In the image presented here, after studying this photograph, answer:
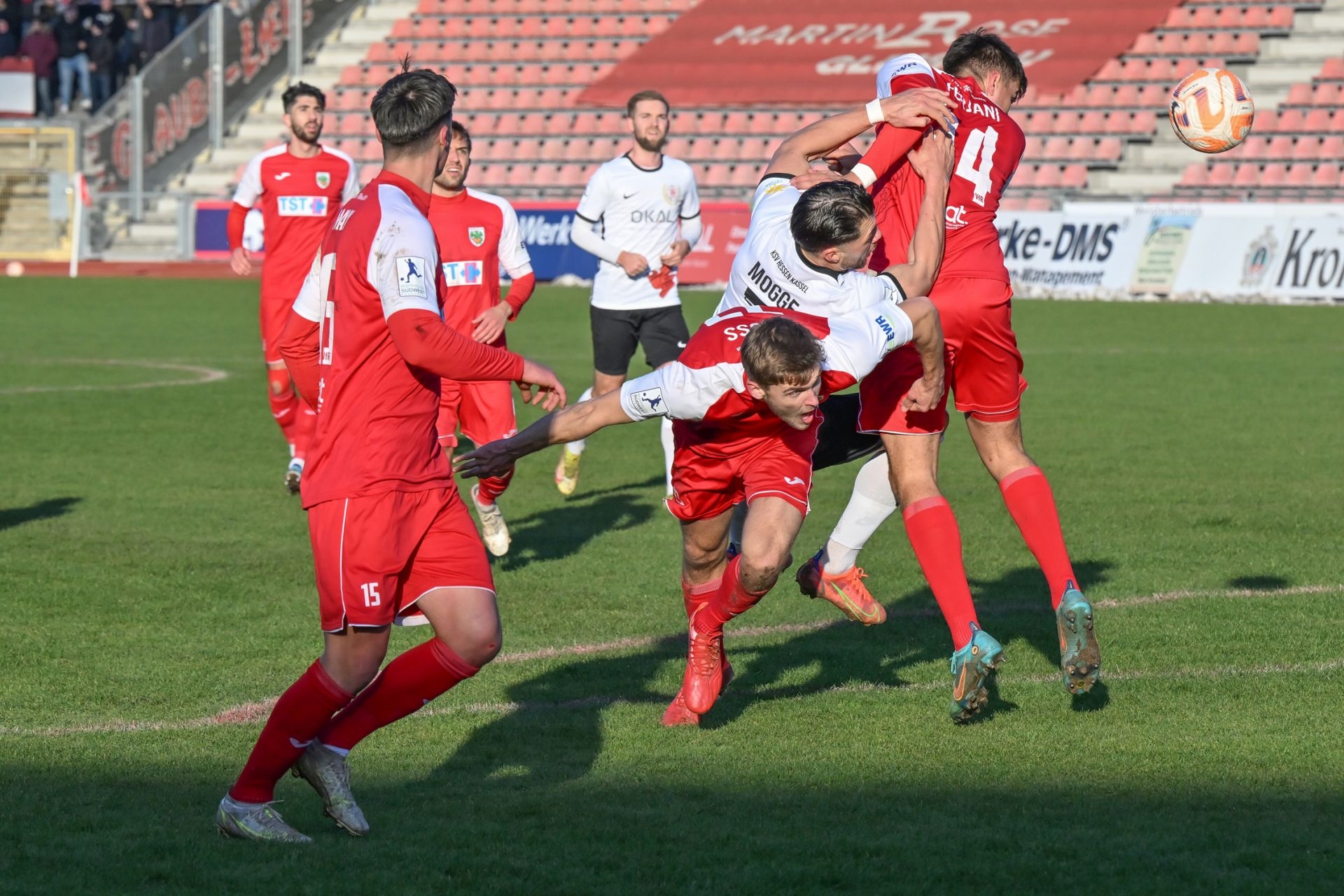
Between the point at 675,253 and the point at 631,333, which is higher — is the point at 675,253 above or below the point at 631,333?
above

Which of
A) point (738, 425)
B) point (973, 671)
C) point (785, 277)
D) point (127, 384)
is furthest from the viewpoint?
point (127, 384)

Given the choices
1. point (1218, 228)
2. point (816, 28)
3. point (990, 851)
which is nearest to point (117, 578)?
point (990, 851)

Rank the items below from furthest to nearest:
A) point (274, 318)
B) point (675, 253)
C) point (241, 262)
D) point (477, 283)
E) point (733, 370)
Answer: point (241, 262)
point (274, 318)
point (675, 253)
point (477, 283)
point (733, 370)

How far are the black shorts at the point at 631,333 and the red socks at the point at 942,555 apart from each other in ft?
15.6

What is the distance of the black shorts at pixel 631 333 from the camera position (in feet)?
34.3

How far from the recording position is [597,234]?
10.5 meters

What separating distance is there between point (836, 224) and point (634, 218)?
5.40m

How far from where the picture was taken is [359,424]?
4305 millimetres

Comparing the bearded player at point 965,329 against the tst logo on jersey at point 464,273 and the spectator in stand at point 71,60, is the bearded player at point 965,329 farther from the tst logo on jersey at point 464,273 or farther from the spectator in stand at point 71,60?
the spectator in stand at point 71,60

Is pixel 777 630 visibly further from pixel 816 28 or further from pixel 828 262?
pixel 816 28

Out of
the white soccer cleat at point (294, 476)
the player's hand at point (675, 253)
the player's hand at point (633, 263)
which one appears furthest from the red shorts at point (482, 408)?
the player's hand at point (675, 253)

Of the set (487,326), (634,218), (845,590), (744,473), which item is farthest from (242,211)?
(744,473)

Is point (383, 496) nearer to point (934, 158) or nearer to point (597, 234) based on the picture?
point (934, 158)

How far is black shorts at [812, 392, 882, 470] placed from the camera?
634cm
